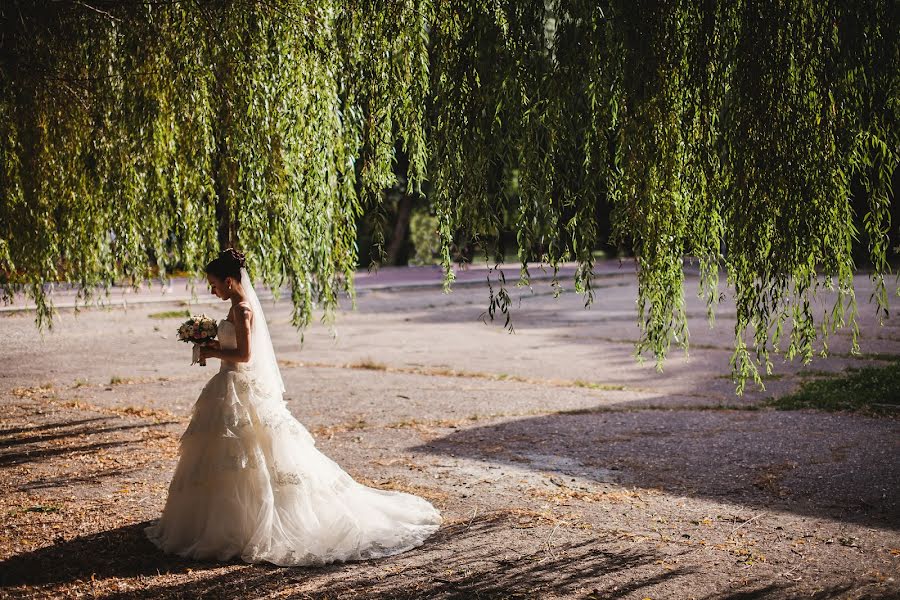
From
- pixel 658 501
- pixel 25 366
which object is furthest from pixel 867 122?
pixel 25 366

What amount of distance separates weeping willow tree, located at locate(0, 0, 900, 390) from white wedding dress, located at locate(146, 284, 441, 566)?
5.09ft

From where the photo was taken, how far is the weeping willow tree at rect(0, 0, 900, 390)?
4664 millimetres

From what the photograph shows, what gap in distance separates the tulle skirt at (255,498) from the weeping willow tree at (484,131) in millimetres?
1572

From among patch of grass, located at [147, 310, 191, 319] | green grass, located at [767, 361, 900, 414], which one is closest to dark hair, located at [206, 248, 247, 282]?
green grass, located at [767, 361, 900, 414]

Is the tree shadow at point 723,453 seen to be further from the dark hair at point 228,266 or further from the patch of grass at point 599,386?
the dark hair at point 228,266

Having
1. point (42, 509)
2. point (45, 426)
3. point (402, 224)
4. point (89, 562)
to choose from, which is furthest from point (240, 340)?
point (402, 224)

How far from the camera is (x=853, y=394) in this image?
1053 centimetres

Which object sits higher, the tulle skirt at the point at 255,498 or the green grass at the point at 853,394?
the tulle skirt at the point at 255,498

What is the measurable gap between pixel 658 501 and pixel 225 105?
14.4ft

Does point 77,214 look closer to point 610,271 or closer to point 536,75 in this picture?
point 536,75

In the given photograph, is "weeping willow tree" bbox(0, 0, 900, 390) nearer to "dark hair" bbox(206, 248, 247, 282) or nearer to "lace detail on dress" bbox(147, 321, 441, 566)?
"dark hair" bbox(206, 248, 247, 282)

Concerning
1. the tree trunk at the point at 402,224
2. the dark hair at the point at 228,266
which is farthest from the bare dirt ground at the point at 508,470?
the tree trunk at the point at 402,224

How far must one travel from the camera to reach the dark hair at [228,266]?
5.82m

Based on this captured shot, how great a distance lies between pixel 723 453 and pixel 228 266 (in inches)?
196
